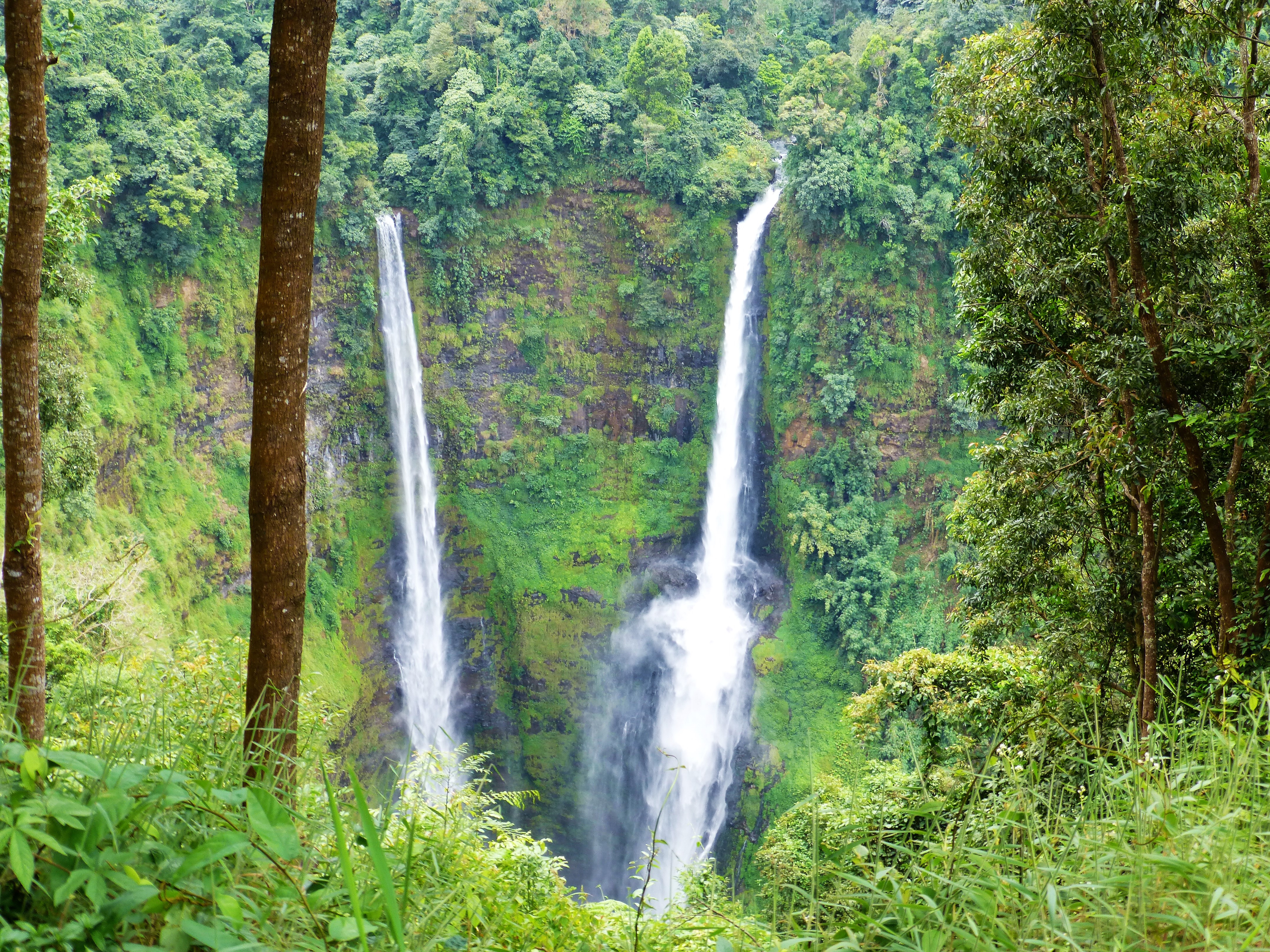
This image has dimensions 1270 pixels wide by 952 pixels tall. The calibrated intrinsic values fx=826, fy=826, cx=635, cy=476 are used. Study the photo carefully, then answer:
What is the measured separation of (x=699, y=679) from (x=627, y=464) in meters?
5.84

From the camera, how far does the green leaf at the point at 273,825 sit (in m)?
1.44

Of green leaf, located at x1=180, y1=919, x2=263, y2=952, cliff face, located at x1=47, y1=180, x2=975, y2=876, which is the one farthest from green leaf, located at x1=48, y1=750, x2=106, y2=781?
cliff face, located at x1=47, y1=180, x2=975, y2=876

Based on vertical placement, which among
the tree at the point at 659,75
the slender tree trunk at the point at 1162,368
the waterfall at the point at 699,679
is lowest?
the waterfall at the point at 699,679

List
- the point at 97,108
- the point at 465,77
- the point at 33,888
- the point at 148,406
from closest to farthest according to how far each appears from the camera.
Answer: the point at 33,888 → the point at 97,108 → the point at 148,406 → the point at 465,77

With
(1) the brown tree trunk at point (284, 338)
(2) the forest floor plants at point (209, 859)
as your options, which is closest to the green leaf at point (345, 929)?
(2) the forest floor plants at point (209, 859)

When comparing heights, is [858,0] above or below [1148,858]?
above

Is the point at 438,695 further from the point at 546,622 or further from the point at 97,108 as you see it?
the point at 97,108

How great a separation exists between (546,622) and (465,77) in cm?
1325

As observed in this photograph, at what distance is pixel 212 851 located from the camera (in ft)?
4.53

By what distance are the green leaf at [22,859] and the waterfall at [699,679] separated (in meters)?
17.4

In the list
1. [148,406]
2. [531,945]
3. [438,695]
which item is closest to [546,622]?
[438,695]

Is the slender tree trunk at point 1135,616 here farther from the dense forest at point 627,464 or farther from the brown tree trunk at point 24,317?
the brown tree trunk at point 24,317

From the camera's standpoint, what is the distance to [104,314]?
16109 millimetres

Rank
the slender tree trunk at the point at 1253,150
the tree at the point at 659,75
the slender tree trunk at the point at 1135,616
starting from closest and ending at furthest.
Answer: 1. the slender tree trunk at the point at 1253,150
2. the slender tree trunk at the point at 1135,616
3. the tree at the point at 659,75
